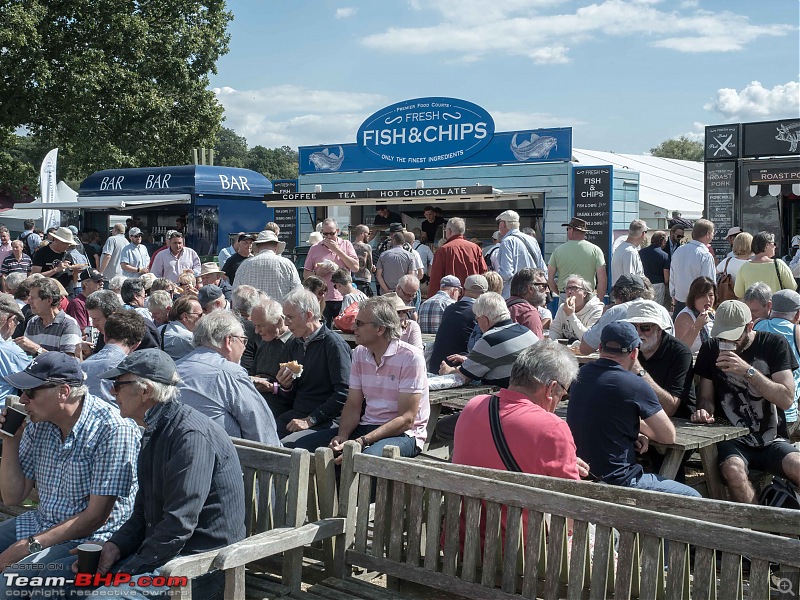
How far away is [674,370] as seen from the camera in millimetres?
4816

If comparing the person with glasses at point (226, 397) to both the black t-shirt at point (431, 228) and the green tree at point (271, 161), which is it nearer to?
the black t-shirt at point (431, 228)

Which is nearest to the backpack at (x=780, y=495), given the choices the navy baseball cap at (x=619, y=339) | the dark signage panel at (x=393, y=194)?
the navy baseball cap at (x=619, y=339)

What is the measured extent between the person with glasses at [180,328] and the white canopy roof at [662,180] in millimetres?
11355

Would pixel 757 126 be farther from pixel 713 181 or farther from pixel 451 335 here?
pixel 451 335

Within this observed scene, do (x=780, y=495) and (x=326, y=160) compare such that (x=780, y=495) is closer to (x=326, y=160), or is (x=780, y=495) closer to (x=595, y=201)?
(x=595, y=201)

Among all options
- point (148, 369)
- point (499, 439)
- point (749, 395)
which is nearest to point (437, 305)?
point (749, 395)

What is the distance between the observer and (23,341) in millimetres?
6461

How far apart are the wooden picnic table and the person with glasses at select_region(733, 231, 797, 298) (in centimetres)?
364

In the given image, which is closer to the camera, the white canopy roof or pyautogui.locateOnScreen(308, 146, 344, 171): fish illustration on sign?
pyautogui.locateOnScreen(308, 146, 344, 171): fish illustration on sign

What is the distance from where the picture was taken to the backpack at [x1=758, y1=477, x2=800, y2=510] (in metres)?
4.43

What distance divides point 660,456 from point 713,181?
12118 millimetres

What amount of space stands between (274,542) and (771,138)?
566 inches

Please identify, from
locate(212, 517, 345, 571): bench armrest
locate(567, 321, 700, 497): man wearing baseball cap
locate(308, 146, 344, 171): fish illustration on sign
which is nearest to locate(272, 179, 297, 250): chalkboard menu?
locate(308, 146, 344, 171): fish illustration on sign

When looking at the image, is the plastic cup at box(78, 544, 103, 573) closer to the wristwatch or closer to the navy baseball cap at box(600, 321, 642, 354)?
the wristwatch
